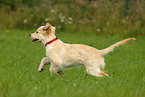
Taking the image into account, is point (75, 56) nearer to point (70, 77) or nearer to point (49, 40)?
point (70, 77)

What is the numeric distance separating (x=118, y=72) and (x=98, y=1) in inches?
346

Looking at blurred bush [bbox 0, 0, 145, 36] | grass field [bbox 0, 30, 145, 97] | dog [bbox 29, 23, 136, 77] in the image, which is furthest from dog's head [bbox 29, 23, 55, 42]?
blurred bush [bbox 0, 0, 145, 36]

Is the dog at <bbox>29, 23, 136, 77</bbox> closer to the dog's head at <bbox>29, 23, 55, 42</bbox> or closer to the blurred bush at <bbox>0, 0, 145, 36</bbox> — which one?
the dog's head at <bbox>29, 23, 55, 42</bbox>

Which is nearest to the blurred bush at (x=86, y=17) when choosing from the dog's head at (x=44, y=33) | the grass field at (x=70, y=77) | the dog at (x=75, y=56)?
the grass field at (x=70, y=77)

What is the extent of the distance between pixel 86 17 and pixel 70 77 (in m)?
9.15

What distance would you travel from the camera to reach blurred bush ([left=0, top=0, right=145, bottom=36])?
456 inches

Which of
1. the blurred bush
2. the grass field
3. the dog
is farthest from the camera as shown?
the blurred bush

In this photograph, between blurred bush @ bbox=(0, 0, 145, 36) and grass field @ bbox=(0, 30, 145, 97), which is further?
blurred bush @ bbox=(0, 0, 145, 36)

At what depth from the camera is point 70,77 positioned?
4410 mm

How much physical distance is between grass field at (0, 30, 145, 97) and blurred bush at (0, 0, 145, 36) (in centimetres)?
231

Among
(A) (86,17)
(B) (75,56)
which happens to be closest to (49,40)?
(B) (75,56)

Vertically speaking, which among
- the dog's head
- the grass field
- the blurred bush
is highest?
the dog's head

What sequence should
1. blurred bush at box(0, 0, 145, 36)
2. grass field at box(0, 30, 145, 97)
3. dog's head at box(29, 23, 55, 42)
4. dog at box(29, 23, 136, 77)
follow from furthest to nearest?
blurred bush at box(0, 0, 145, 36)
dog's head at box(29, 23, 55, 42)
dog at box(29, 23, 136, 77)
grass field at box(0, 30, 145, 97)

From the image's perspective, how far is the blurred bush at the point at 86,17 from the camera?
11.6 meters
